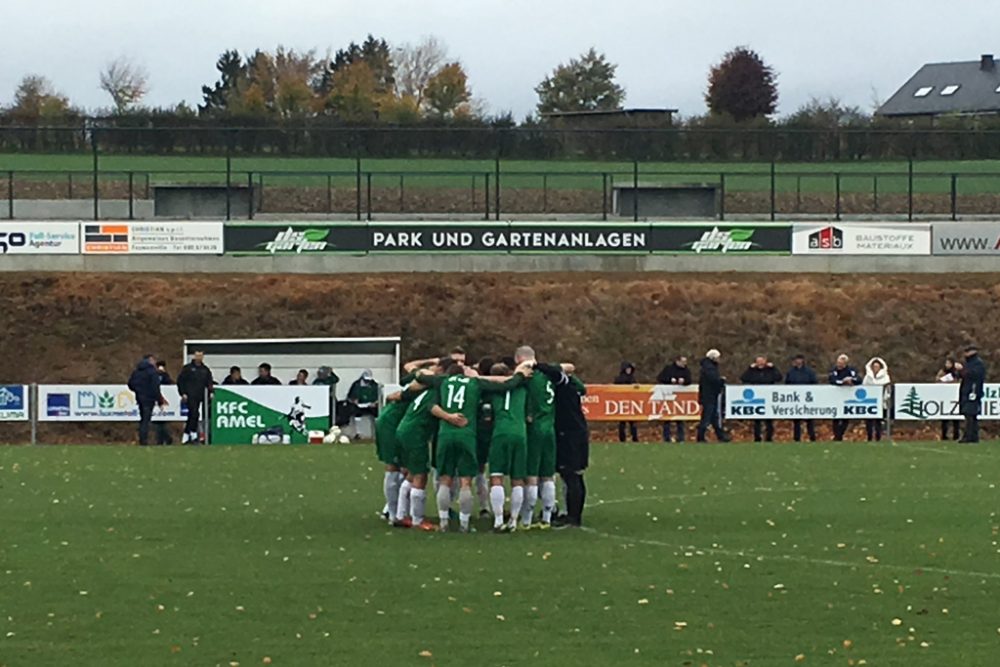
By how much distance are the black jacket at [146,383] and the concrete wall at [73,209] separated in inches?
722

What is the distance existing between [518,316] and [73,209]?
15910 mm

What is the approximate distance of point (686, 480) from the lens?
24.5 meters

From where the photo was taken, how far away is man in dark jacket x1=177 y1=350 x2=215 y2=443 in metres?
33.5

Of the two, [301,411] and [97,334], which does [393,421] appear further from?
[97,334]

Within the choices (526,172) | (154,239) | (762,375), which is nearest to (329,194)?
(526,172)

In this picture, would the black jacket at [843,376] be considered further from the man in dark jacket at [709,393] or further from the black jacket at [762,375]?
the man in dark jacket at [709,393]

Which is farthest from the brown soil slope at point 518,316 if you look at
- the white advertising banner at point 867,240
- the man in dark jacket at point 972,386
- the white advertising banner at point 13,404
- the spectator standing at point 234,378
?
the man in dark jacket at point 972,386

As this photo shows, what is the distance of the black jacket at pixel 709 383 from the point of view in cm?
3391

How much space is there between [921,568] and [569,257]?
3126 centimetres

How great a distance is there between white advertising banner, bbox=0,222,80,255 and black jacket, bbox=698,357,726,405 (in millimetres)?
18361

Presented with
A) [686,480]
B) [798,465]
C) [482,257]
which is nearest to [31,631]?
[686,480]

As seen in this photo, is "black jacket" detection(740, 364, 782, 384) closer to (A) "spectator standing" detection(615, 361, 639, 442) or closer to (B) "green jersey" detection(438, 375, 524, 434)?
(A) "spectator standing" detection(615, 361, 639, 442)

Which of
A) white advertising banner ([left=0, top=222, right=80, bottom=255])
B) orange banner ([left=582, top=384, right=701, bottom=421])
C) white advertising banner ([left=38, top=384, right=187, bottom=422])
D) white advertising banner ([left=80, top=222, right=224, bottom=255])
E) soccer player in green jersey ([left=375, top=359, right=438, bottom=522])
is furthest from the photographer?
white advertising banner ([left=80, top=222, right=224, bottom=255])

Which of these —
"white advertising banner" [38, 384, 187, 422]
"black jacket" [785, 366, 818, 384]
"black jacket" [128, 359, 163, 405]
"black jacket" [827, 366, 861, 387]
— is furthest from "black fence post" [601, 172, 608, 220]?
"black jacket" [128, 359, 163, 405]
